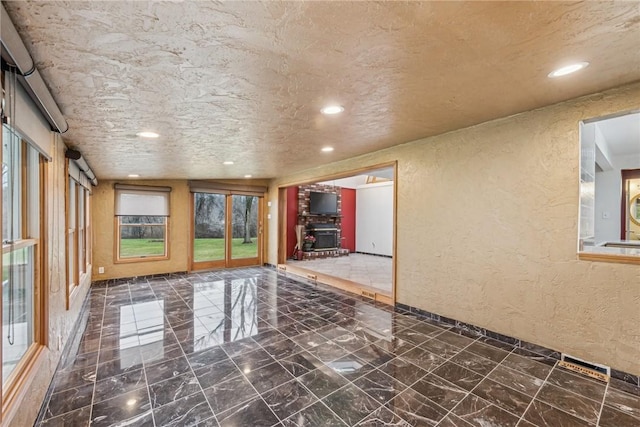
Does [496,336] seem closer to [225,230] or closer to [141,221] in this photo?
[225,230]

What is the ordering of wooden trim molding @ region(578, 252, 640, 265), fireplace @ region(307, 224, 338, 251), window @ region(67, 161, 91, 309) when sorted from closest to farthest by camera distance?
wooden trim molding @ region(578, 252, 640, 265), window @ region(67, 161, 91, 309), fireplace @ region(307, 224, 338, 251)

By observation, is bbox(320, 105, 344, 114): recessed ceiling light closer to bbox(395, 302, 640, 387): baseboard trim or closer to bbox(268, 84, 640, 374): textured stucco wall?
bbox(268, 84, 640, 374): textured stucco wall

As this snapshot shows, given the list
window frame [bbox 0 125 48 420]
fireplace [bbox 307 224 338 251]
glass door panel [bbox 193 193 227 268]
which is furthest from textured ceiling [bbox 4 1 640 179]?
fireplace [bbox 307 224 338 251]

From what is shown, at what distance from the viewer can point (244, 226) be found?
7012 mm

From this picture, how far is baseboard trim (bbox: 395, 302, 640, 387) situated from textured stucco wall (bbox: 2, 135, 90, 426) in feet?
11.3

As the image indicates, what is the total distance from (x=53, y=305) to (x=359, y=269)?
5.42 m

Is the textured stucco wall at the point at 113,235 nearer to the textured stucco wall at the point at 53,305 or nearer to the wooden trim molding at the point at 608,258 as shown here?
the textured stucco wall at the point at 53,305

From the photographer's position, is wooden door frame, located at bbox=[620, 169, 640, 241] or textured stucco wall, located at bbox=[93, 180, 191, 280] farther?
textured stucco wall, located at bbox=[93, 180, 191, 280]

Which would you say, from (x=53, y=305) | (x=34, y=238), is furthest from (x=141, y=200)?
(x=34, y=238)

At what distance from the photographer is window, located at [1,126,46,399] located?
1556 millimetres

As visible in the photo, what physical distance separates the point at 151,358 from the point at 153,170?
331 cm

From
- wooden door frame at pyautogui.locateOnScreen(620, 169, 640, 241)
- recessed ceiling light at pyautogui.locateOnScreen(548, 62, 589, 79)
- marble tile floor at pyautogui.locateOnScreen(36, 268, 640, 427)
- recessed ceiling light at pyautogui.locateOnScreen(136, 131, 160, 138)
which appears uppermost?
recessed ceiling light at pyautogui.locateOnScreen(548, 62, 589, 79)

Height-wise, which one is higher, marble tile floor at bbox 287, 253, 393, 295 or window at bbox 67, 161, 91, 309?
window at bbox 67, 161, 91, 309

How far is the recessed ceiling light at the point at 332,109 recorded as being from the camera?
2252 mm
